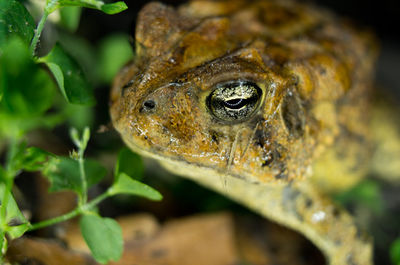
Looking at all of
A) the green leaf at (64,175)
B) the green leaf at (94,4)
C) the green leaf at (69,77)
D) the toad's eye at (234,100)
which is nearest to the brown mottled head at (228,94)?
the toad's eye at (234,100)

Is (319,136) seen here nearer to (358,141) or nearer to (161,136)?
(358,141)

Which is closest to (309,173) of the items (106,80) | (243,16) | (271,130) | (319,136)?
(319,136)

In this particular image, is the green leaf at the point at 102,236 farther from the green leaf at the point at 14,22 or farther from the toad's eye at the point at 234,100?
the green leaf at the point at 14,22

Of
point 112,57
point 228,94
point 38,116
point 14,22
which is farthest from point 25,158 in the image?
point 112,57

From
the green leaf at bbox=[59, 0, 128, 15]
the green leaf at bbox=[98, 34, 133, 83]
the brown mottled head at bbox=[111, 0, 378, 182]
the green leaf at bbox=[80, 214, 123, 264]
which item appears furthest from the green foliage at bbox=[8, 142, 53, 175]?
the green leaf at bbox=[98, 34, 133, 83]

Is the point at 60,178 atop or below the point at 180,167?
atop
